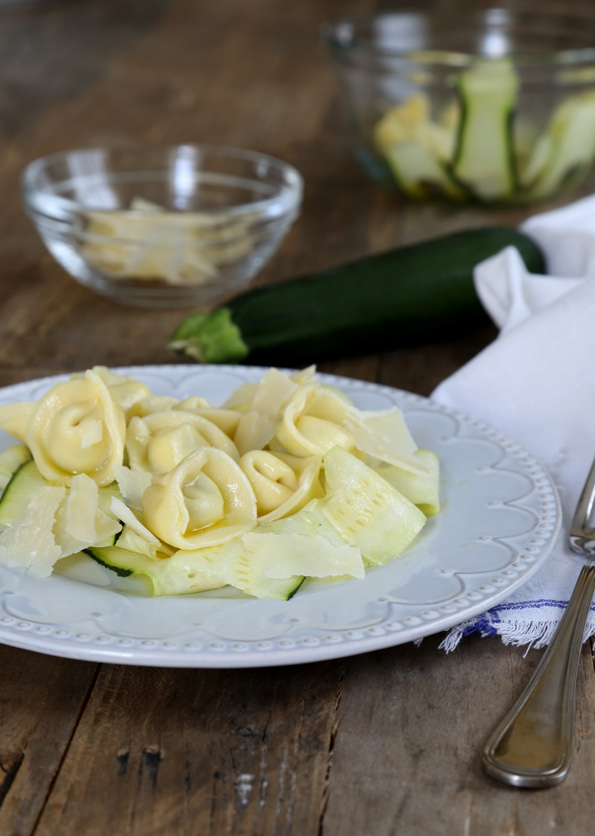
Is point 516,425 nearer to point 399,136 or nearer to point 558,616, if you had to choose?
point 558,616

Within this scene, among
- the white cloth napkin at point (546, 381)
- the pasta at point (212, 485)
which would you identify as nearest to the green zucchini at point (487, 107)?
the white cloth napkin at point (546, 381)

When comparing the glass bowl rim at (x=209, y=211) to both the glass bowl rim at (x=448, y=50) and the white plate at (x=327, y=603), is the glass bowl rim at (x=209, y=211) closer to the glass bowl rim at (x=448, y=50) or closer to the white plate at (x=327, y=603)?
the glass bowl rim at (x=448, y=50)

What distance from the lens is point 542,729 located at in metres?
0.89

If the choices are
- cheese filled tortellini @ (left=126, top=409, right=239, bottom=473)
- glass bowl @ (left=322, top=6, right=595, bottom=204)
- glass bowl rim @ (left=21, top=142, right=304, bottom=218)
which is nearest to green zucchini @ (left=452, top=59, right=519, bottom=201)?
glass bowl @ (left=322, top=6, right=595, bottom=204)

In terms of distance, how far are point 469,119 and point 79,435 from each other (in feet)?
5.08

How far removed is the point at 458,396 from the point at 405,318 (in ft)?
1.22

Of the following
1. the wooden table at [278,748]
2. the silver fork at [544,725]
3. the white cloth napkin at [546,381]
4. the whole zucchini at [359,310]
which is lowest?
the whole zucchini at [359,310]

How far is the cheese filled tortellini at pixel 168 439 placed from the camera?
1203 mm

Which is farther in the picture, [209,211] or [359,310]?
[209,211]

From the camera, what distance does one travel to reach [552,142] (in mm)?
2480

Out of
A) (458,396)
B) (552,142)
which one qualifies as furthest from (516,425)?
(552,142)

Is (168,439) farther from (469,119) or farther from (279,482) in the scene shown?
(469,119)

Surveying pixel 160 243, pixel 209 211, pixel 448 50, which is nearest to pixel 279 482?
pixel 160 243

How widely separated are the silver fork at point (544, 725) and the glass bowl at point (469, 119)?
1.62m
